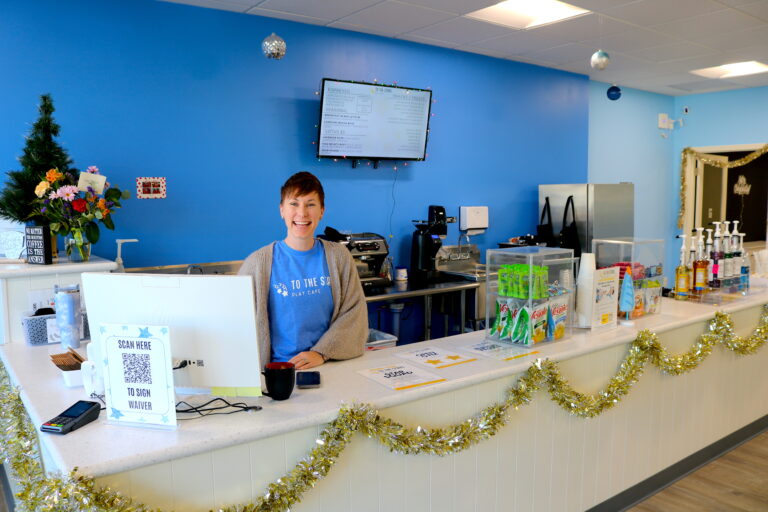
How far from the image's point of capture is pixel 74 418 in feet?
5.10

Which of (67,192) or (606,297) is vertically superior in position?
(67,192)

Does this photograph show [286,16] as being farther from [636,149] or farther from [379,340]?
[636,149]

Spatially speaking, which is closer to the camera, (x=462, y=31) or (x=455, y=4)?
(x=455, y=4)

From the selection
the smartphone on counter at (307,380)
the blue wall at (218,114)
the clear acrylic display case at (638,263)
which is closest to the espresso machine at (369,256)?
the blue wall at (218,114)

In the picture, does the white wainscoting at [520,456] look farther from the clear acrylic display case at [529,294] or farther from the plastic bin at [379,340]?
the plastic bin at [379,340]

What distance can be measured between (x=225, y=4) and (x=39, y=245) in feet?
6.50

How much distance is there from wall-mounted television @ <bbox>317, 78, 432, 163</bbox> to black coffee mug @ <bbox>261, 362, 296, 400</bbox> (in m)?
2.80

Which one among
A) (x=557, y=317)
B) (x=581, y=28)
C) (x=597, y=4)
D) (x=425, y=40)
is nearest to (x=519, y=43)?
(x=581, y=28)

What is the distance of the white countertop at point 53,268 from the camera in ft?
8.55

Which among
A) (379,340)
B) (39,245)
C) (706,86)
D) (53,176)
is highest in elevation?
(706,86)

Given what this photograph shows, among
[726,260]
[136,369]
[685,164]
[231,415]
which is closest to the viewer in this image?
[136,369]

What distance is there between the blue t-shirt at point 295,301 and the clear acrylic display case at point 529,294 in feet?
2.33

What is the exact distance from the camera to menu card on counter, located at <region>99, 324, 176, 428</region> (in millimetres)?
1523

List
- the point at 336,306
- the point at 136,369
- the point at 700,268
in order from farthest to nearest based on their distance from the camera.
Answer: the point at 700,268 < the point at 336,306 < the point at 136,369
